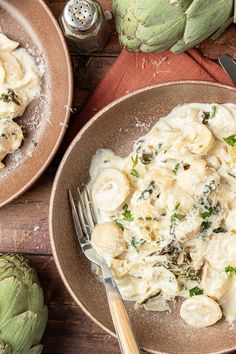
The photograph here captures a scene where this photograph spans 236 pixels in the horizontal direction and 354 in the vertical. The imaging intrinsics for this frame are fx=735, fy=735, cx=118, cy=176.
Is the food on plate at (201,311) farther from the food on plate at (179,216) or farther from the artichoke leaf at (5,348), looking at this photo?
the artichoke leaf at (5,348)

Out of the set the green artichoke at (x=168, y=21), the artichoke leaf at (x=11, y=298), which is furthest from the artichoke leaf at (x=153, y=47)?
the artichoke leaf at (x=11, y=298)

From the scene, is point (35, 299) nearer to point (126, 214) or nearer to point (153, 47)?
point (126, 214)

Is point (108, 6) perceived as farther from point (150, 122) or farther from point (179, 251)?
point (179, 251)

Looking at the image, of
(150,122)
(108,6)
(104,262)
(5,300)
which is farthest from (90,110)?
(5,300)

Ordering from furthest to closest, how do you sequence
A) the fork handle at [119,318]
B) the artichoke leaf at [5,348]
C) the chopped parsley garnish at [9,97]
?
the chopped parsley garnish at [9,97]
the artichoke leaf at [5,348]
the fork handle at [119,318]

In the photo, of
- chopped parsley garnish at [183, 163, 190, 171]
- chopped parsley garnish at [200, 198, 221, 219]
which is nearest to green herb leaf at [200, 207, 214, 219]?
chopped parsley garnish at [200, 198, 221, 219]

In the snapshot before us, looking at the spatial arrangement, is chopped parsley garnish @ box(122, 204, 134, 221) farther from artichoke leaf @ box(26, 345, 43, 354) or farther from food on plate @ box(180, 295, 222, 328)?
artichoke leaf @ box(26, 345, 43, 354)
